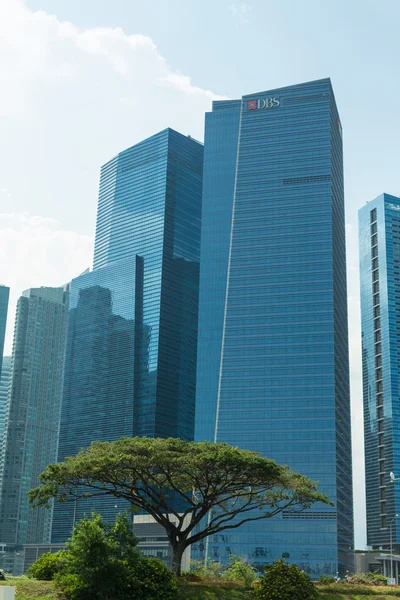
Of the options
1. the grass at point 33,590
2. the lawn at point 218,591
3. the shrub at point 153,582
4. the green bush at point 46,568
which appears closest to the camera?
the grass at point 33,590

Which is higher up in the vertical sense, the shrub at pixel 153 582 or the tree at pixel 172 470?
the tree at pixel 172 470

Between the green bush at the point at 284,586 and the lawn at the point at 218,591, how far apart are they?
1958 mm

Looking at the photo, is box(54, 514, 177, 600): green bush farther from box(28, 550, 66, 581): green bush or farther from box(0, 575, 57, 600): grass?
box(28, 550, 66, 581): green bush

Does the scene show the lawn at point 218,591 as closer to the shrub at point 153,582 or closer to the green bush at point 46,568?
the green bush at point 46,568

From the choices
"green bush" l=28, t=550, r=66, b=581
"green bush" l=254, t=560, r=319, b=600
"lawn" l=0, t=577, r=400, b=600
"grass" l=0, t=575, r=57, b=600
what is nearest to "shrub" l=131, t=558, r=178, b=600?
"lawn" l=0, t=577, r=400, b=600

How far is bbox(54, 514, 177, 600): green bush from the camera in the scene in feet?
172

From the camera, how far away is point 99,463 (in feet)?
209

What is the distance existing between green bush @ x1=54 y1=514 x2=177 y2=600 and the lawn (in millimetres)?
1625

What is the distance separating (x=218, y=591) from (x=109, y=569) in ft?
41.7

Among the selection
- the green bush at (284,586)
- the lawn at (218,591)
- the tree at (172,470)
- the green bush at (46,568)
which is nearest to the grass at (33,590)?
the lawn at (218,591)

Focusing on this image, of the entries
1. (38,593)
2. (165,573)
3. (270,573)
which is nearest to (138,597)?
(165,573)

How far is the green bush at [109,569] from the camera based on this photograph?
52500mm

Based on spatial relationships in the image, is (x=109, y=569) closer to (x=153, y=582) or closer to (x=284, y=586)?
(x=153, y=582)

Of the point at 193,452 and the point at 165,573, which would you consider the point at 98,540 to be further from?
the point at 193,452
